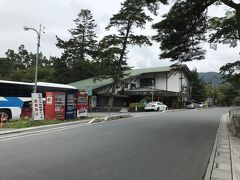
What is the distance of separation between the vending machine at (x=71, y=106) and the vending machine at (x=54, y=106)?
0.51m

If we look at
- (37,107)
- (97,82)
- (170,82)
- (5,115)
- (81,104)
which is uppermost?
(170,82)

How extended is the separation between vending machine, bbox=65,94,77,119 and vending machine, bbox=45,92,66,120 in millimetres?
512

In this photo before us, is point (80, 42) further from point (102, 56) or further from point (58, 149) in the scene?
point (58, 149)

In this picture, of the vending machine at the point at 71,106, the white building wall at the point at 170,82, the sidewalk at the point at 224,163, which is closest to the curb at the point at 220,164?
the sidewalk at the point at 224,163

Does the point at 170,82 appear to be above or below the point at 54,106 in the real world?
above

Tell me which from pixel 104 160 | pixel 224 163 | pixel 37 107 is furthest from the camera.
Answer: pixel 37 107

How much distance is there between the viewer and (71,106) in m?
22.6

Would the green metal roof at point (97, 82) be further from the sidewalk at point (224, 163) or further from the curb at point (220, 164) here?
the curb at point (220, 164)

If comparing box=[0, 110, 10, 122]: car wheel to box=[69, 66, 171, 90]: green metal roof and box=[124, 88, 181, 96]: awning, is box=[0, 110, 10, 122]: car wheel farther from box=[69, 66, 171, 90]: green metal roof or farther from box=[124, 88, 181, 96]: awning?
box=[124, 88, 181, 96]: awning

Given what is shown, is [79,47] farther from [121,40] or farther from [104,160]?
[104,160]

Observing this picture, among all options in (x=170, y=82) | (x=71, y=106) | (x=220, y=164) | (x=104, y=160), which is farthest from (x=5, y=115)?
(x=170, y=82)

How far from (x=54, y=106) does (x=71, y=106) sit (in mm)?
1756

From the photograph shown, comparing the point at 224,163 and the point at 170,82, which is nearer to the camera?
the point at 224,163

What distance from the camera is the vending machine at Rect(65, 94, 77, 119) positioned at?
72.8ft
